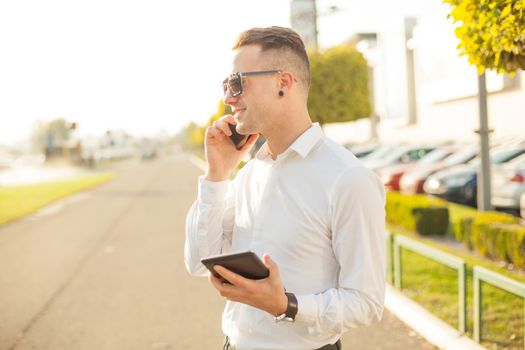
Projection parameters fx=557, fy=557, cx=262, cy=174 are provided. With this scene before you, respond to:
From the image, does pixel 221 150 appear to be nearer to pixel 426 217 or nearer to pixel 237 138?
pixel 237 138

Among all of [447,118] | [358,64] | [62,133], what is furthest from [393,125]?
[62,133]

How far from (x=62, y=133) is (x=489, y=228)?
4488 inches

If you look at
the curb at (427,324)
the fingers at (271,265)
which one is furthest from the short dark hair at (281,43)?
the curb at (427,324)

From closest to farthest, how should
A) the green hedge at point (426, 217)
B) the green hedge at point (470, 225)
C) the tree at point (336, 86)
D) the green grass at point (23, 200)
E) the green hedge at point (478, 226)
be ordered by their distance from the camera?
the green hedge at point (470, 225) → the green hedge at point (478, 226) → the green hedge at point (426, 217) → the green grass at point (23, 200) → the tree at point (336, 86)

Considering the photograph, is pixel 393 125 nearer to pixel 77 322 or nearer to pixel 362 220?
pixel 77 322

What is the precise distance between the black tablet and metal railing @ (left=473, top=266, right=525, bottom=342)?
10.6 feet

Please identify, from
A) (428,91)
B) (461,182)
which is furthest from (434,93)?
(461,182)

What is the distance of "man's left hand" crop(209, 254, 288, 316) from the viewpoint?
5.56 feet

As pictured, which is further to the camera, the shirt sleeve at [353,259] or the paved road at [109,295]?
the paved road at [109,295]

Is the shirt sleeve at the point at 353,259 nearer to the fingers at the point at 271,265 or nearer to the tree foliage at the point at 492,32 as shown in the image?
the fingers at the point at 271,265

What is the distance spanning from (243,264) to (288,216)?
29 centimetres

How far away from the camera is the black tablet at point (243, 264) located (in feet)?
5.42

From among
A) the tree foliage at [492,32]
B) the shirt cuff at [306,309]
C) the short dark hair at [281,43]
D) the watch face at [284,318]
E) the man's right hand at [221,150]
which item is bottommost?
the watch face at [284,318]

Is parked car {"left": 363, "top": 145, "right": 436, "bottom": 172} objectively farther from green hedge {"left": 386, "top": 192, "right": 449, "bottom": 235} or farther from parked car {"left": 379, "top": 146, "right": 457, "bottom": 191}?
green hedge {"left": 386, "top": 192, "right": 449, "bottom": 235}
